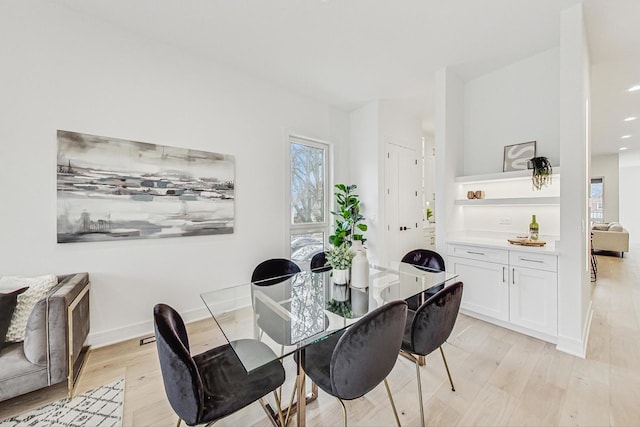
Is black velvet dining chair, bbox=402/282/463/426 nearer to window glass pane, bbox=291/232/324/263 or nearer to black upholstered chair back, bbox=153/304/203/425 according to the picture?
black upholstered chair back, bbox=153/304/203/425

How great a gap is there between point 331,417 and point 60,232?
261 centimetres

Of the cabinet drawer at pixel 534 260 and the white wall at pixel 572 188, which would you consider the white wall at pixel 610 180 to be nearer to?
the white wall at pixel 572 188

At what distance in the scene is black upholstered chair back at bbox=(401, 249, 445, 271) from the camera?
2531 millimetres

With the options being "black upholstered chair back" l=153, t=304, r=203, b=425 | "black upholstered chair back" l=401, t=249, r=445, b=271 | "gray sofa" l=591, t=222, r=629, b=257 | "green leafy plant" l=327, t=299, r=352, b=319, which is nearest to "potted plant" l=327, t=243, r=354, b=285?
"green leafy plant" l=327, t=299, r=352, b=319

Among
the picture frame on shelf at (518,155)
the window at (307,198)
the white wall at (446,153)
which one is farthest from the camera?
the window at (307,198)

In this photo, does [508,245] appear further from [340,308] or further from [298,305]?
[298,305]

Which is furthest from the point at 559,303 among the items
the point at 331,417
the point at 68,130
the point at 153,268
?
the point at 68,130

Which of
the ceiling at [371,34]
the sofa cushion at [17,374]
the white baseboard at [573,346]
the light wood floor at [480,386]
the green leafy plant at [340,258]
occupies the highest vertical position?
the ceiling at [371,34]

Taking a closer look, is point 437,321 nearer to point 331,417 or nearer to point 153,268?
point 331,417

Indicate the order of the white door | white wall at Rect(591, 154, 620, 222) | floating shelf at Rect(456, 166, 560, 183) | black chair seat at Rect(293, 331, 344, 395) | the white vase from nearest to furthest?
black chair seat at Rect(293, 331, 344, 395) → the white vase → floating shelf at Rect(456, 166, 560, 183) → the white door → white wall at Rect(591, 154, 620, 222)

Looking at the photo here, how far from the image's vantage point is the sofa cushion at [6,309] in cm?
163

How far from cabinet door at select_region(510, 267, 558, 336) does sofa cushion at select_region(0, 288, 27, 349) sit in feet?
13.5

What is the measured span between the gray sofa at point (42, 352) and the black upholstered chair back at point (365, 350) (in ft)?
5.94

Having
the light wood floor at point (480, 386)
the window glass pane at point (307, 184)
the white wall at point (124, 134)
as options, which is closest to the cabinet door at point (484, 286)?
the light wood floor at point (480, 386)
